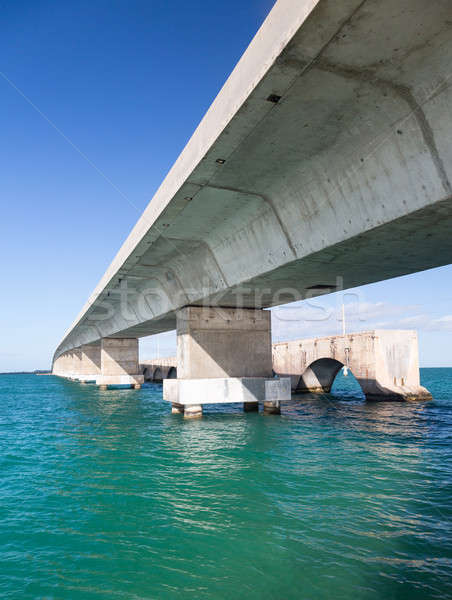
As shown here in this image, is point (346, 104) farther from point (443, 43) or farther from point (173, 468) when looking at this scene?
point (173, 468)

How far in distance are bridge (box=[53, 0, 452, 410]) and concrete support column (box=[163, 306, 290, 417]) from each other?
3221 mm

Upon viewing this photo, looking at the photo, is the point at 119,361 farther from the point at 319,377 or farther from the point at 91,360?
the point at 91,360

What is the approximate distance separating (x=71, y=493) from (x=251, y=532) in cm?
457

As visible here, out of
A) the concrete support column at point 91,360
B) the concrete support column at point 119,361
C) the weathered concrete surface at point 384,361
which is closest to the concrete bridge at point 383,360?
the weathered concrete surface at point 384,361

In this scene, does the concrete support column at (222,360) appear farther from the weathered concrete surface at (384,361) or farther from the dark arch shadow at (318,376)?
the dark arch shadow at (318,376)

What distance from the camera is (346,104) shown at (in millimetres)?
7578

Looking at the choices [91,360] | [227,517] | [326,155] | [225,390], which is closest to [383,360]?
[225,390]

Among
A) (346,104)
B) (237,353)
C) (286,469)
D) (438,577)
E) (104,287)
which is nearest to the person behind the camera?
(438,577)

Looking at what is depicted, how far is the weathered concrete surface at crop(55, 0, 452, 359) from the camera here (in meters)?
6.07

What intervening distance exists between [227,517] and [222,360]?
12.7 metres

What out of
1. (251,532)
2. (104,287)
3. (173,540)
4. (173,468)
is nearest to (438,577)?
(251,532)

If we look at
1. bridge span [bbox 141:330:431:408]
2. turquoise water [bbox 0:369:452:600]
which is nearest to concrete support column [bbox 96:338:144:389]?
bridge span [bbox 141:330:431:408]

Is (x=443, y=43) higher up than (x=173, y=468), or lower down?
higher up

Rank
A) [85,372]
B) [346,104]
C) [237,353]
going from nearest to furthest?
1. [346,104]
2. [237,353]
3. [85,372]
